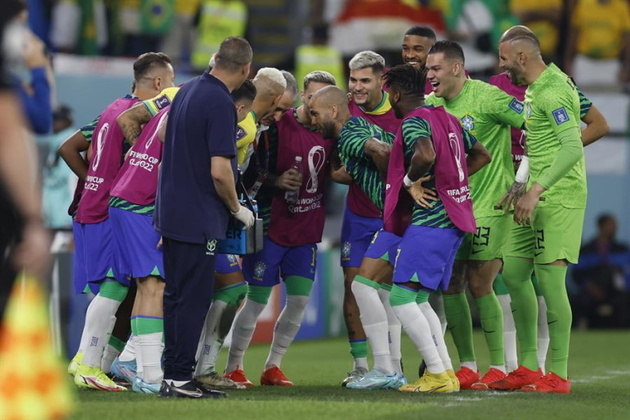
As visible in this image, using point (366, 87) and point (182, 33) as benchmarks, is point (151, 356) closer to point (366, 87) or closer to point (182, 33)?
point (366, 87)

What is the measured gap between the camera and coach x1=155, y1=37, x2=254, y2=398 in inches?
286

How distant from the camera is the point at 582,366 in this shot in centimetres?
1143

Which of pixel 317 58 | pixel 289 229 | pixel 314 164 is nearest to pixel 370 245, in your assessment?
pixel 289 229

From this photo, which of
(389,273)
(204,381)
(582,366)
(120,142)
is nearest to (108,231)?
(120,142)

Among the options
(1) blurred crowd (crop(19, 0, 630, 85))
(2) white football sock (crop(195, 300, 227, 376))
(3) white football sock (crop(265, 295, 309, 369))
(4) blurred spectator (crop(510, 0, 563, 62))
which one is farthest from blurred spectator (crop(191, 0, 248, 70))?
(2) white football sock (crop(195, 300, 227, 376))

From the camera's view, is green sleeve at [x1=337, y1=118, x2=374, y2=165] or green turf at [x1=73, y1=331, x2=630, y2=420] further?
green sleeve at [x1=337, y1=118, x2=374, y2=165]

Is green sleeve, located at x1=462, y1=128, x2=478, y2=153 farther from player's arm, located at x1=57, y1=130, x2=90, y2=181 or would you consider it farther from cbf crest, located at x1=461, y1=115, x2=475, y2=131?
player's arm, located at x1=57, y1=130, x2=90, y2=181

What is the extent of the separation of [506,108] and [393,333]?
175cm

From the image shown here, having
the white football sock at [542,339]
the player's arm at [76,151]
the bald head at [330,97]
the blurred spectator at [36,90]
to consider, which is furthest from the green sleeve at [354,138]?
the blurred spectator at [36,90]

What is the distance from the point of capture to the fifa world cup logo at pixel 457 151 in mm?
8234

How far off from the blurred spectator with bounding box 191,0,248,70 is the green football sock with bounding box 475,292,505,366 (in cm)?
794

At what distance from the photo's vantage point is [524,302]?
28.8 ft

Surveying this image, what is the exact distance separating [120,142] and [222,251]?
137cm

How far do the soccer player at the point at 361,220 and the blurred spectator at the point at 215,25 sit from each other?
700 centimetres
